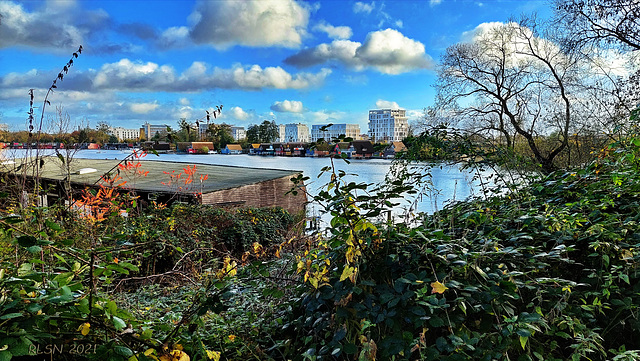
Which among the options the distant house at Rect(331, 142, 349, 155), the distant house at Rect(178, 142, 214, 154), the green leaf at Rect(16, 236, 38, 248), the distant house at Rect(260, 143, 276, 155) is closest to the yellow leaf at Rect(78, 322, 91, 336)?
the green leaf at Rect(16, 236, 38, 248)

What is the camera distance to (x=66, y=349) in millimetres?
1209

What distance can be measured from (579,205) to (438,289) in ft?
5.24

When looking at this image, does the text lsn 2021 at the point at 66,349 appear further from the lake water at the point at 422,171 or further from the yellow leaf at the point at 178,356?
the lake water at the point at 422,171

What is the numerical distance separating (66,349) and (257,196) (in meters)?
10.7

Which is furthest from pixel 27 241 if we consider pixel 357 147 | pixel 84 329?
pixel 357 147

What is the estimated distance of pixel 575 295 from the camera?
1.68 m

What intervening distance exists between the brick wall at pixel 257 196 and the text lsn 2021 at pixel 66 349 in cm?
789

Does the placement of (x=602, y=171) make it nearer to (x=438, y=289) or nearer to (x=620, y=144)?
(x=620, y=144)

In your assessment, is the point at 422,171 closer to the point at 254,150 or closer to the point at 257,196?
the point at 257,196

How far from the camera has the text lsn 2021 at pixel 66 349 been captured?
3.85 feet

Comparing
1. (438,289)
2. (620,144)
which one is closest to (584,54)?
(620,144)

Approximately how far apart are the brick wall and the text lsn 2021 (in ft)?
25.9

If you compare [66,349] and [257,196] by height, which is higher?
[66,349]

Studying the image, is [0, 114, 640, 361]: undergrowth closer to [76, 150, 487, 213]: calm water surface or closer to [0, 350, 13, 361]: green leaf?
[0, 350, 13, 361]: green leaf
